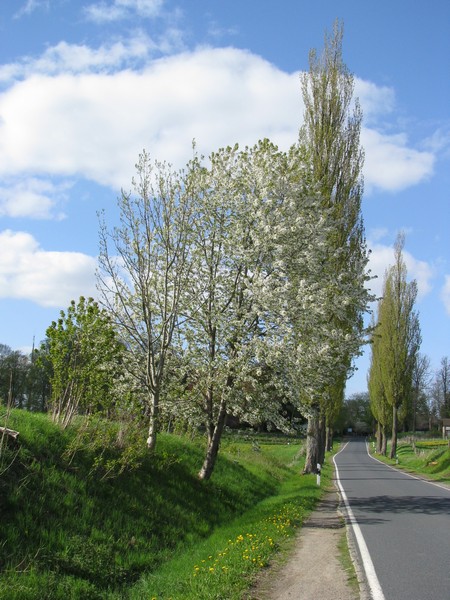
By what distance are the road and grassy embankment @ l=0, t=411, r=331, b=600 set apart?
1.63m

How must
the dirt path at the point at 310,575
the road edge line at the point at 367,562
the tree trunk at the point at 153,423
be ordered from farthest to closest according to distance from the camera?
the tree trunk at the point at 153,423 → the dirt path at the point at 310,575 → the road edge line at the point at 367,562

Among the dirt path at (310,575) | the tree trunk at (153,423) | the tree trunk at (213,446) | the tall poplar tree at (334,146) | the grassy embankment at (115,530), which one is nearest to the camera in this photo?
the dirt path at (310,575)

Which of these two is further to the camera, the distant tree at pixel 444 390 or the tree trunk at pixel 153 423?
the distant tree at pixel 444 390

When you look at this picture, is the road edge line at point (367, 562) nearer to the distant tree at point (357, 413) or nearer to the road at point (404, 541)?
the road at point (404, 541)

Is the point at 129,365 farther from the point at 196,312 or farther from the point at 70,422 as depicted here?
the point at 70,422

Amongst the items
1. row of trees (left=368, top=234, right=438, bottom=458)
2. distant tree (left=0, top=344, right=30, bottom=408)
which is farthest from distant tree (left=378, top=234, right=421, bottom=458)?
distant tree (left=0, top=344, right=30, bottom=408)

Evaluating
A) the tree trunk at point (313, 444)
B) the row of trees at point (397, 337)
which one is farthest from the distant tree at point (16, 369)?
the row of trees at point (397, 337)

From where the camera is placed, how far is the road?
7242 mm

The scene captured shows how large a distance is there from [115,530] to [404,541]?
5.19 metres

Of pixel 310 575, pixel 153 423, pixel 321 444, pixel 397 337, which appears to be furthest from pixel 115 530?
pixel 397 337

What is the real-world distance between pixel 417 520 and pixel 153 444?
645 cm

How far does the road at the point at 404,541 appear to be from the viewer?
7242 mm

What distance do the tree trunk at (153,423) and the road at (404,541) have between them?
510cm

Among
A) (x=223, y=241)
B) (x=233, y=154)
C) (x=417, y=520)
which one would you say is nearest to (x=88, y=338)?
Result: (x=223, y=241)
